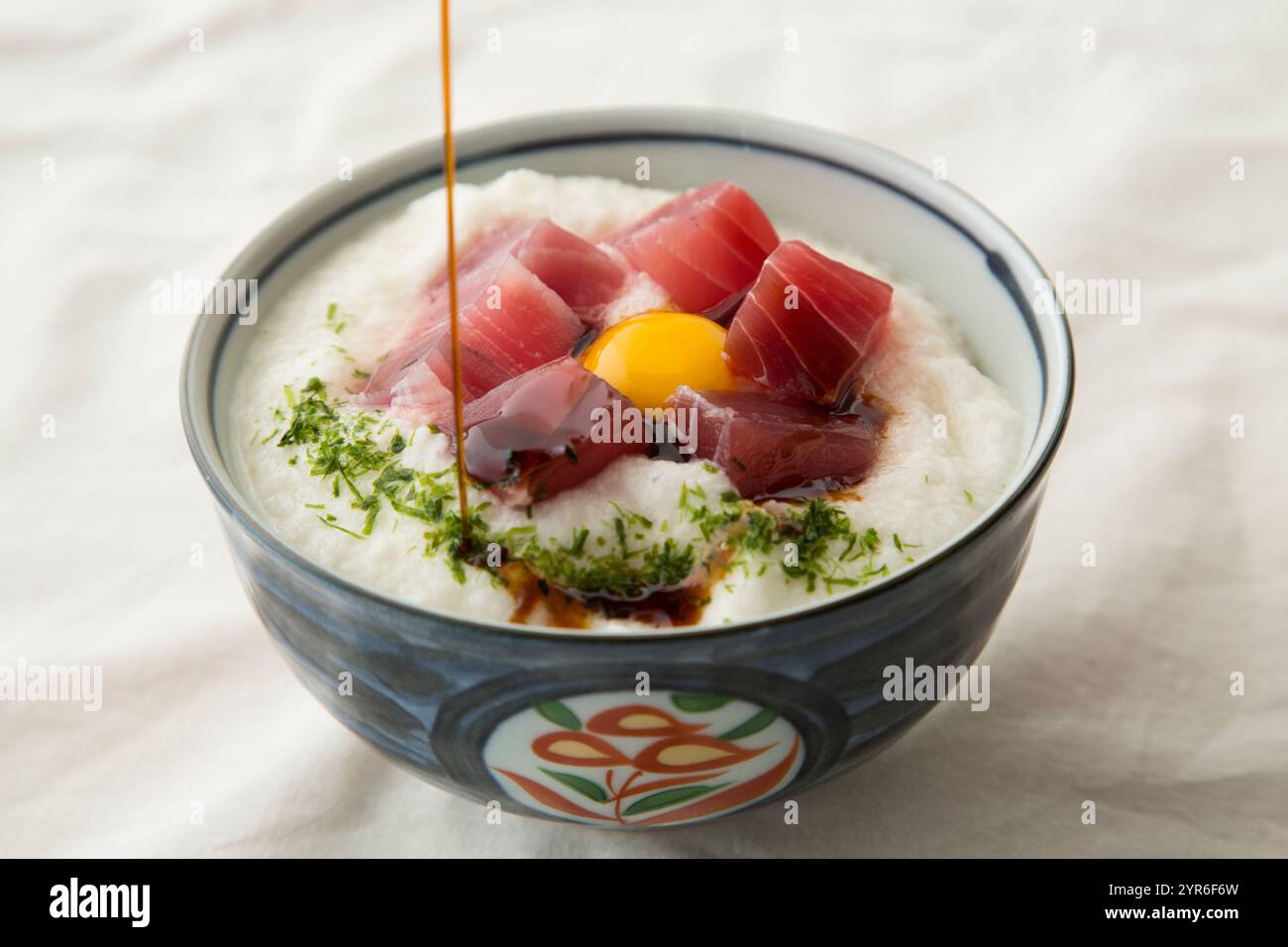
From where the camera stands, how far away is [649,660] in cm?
203

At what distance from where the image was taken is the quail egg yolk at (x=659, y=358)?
265 centimetres

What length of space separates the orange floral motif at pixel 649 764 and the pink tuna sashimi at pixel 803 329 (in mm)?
742

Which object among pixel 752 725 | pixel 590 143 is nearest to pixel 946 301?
pixel 590 143

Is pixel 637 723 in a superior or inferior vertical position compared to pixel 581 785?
superior

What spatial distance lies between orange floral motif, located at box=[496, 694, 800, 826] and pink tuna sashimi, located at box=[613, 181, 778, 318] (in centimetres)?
102

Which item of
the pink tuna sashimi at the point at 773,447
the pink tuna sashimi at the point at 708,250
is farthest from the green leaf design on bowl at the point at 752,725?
the pink tuna sashimi at the point at 708,250

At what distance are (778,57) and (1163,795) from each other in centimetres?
309

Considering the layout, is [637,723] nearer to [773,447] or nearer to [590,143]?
[773,447]

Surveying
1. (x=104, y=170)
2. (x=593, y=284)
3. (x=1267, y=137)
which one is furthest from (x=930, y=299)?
(x=104, y=170)

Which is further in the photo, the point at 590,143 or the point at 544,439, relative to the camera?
the point at 590,143

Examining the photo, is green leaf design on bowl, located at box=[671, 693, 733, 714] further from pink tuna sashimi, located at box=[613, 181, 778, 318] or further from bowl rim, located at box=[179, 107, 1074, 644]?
pink tuna sashimi, located at box=[613, 181, 778, 318]

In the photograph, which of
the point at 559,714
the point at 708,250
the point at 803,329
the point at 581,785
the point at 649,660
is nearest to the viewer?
the point at 649,660

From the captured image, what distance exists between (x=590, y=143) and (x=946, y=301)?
910 millimetres

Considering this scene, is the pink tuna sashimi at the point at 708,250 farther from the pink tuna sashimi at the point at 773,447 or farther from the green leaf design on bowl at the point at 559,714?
the green leaf design on bowl at the point at 559,714
